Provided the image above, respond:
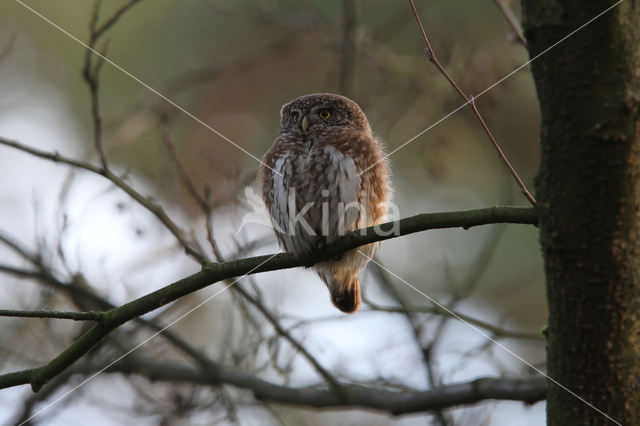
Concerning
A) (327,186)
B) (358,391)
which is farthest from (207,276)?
(358,391)

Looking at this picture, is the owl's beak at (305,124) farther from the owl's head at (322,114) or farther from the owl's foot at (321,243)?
the owl's foot at (321,243)

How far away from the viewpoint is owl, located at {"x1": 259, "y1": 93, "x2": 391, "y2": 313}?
11.6 feet

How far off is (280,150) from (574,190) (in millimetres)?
2228

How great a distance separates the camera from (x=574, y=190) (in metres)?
1.91

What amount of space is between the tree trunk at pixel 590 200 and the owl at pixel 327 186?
159 centimetres

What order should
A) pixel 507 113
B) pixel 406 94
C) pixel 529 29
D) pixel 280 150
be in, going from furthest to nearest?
pixel 507 113 → pixel 406 94 → pixel 280 150 → pixel 529 29

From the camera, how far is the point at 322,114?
427cm

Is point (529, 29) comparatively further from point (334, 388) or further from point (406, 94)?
point (406, 94)

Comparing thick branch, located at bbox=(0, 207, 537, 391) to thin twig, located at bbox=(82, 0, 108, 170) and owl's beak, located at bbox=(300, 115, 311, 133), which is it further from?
owl's beak, located at bbox=(300, 115, 311, 133)

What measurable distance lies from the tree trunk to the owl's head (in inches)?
92.3

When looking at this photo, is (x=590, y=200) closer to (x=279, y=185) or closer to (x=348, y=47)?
(x=279, y=185)

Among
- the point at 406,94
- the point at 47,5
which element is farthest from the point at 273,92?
the point at 406,94

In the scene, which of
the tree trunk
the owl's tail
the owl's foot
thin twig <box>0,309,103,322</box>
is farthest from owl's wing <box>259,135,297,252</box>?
the tree trunk

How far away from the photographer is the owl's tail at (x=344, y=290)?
13.5 feet
